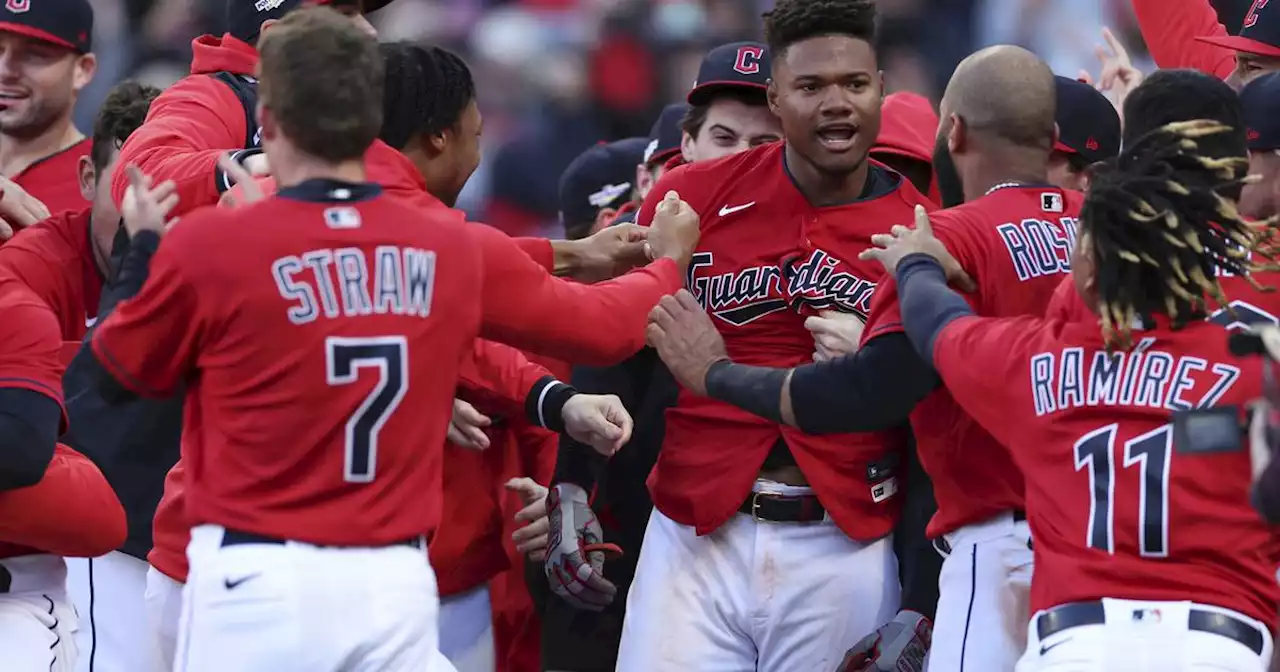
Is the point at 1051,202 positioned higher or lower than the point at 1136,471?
higher

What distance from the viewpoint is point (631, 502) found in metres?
5.86

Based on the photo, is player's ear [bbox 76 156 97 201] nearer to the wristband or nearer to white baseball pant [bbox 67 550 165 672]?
white baseball pant [bbox 67 550 165 672]

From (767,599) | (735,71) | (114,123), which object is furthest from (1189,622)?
(114,123)

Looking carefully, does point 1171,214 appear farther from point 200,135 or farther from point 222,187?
point 200,135

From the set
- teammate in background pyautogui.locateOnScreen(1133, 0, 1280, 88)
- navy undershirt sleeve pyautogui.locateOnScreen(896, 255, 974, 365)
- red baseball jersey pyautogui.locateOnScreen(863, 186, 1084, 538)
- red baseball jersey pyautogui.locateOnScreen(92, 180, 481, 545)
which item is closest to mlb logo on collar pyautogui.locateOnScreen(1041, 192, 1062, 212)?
red baseball jersey pyautogui.locateOnScreen(863, 186, 1084, 538)

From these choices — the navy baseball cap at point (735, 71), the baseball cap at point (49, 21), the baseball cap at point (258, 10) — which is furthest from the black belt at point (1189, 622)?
the baseball cap at point (49, 21)

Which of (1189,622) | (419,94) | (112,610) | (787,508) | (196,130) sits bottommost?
(112,610)

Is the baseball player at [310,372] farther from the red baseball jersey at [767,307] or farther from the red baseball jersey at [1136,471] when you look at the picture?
the red baseball jersey at [767,307]

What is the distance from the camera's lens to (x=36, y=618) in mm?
4105

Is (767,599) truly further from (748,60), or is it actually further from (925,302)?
(748,60)

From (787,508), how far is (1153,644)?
1.41m

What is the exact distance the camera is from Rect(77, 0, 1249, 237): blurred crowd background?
29.5ft

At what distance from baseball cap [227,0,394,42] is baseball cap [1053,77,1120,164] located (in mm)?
1951

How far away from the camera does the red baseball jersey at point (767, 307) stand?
15.3ft
